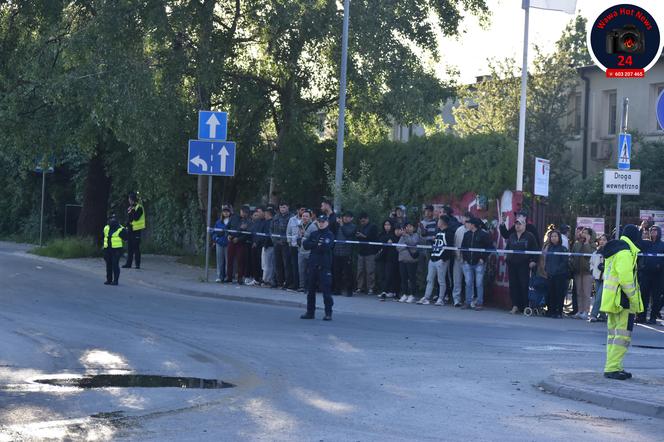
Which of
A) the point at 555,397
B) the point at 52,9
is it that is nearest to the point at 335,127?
the point at 52,9

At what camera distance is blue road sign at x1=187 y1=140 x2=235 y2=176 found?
23.9 m

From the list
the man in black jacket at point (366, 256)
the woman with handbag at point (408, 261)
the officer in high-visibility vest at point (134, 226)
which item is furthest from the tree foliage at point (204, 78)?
the woman with handbag at point (408, 261)

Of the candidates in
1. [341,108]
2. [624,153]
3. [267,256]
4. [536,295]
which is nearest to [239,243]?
[267,256]

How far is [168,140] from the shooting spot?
26.2 m

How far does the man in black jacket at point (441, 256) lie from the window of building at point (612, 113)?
20.0 meters

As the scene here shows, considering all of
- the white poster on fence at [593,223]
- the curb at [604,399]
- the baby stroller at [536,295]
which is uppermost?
the white poster on fence at [593,223]

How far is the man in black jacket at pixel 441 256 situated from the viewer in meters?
21.7

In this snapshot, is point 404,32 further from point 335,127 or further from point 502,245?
point 502,245

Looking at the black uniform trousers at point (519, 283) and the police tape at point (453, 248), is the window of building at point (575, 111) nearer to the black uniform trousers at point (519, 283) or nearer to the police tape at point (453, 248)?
the police tape at point (453, 248)

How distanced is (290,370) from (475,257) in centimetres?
968

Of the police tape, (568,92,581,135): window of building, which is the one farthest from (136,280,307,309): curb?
(568,92,581,135): window of building

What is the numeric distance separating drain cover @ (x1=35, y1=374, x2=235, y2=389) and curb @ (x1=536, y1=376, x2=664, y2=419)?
338cm

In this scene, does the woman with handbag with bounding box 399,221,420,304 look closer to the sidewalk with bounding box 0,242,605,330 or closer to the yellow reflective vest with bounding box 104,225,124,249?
the sidewalk with bounding box 0,242,605,330

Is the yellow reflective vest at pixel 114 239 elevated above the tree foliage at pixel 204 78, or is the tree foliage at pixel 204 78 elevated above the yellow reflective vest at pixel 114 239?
the tree foliage at pixel 204 78
